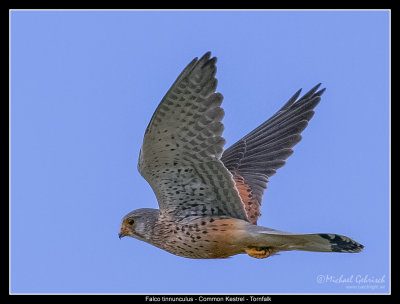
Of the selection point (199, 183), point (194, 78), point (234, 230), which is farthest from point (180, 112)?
point (234, 230)

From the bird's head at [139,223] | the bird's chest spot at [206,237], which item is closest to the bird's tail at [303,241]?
the bird's chest spot at [206,237]

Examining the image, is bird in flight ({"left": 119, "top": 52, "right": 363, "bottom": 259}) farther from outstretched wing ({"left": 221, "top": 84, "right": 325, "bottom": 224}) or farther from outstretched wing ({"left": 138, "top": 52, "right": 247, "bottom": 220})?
outstretched wing ({"left": 221, "top": 84, "right": 325, "bottom": 224})

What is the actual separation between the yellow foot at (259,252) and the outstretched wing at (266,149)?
2.47ft

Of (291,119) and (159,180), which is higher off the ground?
(291,119)

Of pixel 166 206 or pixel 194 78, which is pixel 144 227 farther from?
pixel 194 78

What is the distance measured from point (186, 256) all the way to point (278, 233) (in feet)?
3.16

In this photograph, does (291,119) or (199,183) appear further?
(291,119)

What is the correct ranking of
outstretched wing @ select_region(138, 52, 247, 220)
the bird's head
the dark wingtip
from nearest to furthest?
outstretched wing @ select_region(138, 52, 247, 220)
the dark wingtip
the bird's head

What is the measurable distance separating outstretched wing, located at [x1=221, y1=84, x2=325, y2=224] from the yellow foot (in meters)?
0.75

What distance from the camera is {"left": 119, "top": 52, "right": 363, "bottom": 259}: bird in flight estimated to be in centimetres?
560

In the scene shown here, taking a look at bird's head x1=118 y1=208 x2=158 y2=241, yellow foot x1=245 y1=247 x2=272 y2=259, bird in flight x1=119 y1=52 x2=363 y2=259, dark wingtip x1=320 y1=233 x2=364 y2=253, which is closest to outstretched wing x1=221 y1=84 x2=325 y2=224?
bird in flight x1=119 y1=52 x2=363 y2=259

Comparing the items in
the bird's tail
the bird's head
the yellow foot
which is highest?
the bird's head

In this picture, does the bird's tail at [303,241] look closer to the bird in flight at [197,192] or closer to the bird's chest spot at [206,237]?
the bird in flight at [197,192]

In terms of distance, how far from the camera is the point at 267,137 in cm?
778
